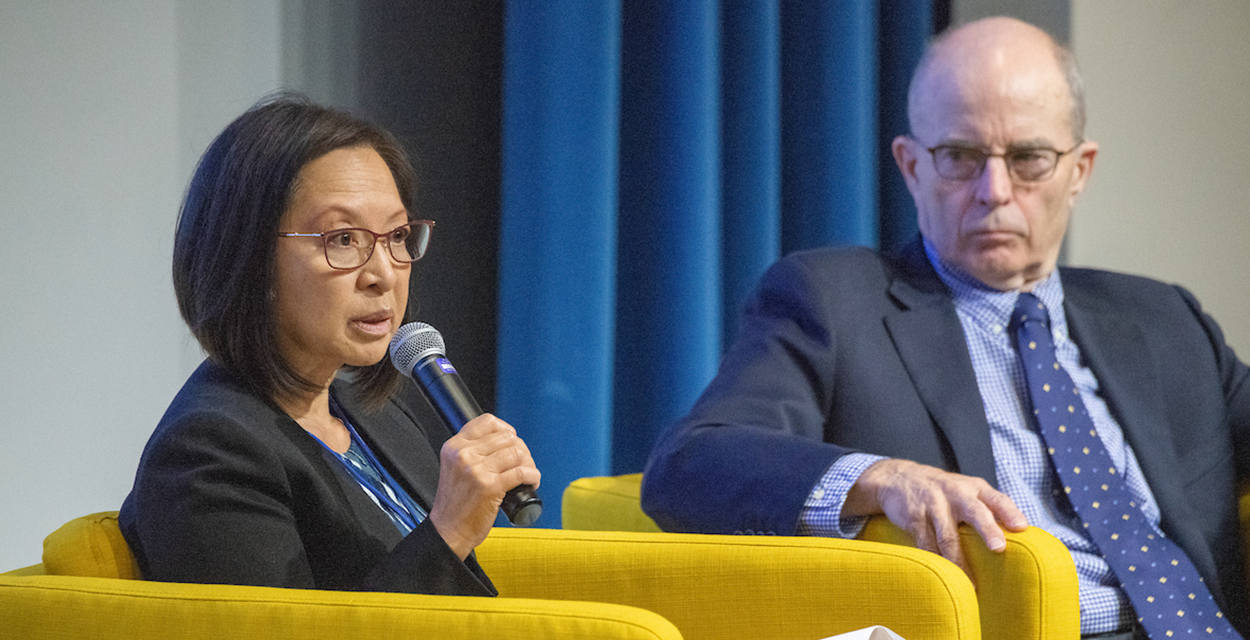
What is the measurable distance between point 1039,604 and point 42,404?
54.5 inches

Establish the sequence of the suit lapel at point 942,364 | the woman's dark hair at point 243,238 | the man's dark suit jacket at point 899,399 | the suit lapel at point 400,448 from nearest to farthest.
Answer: the woman's dark hair at point 243,238 → the suit lapel at point 400,448 → the man's dark suit jacket at point 899,399 → the suit lapel at point 942,364

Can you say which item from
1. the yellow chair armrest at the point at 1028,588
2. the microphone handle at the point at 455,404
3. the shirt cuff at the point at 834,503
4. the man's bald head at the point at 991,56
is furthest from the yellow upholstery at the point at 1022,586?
the man's bald head at the point at 991,56

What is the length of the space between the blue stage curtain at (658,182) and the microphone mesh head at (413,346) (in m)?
0.82

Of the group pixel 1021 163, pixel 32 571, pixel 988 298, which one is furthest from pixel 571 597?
pixel 1021 163

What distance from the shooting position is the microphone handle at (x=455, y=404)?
3.13ft

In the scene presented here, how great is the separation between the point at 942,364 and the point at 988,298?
16cm

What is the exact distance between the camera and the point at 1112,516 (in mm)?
1468

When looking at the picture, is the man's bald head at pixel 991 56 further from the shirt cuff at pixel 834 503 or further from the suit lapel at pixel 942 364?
the shirt cuff at pixel 834 503

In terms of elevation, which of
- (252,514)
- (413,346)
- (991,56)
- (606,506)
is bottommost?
(606,506)

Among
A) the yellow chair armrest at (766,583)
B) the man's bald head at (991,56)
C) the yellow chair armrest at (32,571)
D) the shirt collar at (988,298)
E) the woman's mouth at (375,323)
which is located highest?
the man's bald head at (991,56)

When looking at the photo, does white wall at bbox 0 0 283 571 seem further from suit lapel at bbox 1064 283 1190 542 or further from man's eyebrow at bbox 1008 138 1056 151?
suit lapel at bbox 1064 283 1190 542

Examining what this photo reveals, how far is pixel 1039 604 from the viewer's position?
1091 millimetres

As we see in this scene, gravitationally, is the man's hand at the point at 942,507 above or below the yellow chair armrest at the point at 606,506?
above

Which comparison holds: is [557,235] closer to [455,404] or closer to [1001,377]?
[1001,377]
